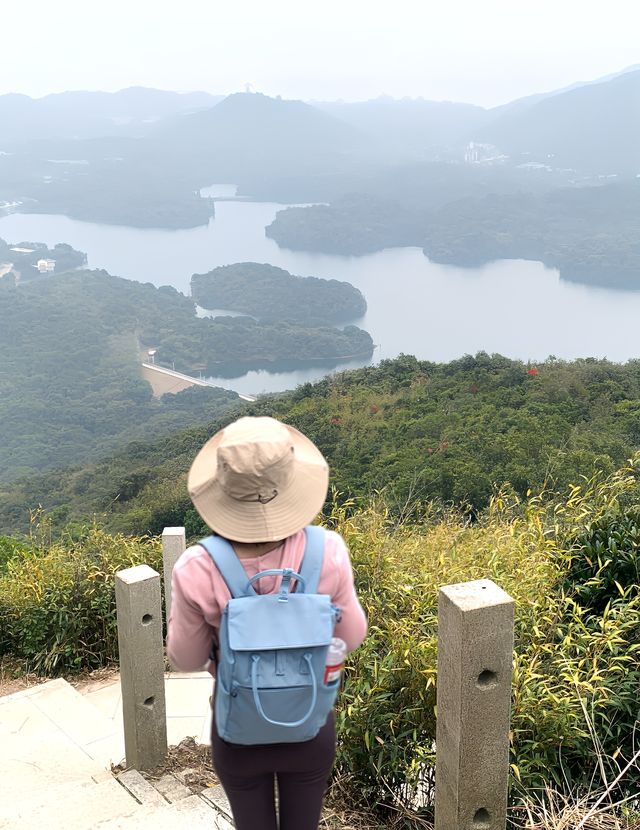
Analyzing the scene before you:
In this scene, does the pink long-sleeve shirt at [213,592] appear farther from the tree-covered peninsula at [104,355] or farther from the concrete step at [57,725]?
the tree-covered peninsula at [104,355]

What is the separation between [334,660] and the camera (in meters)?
1.21

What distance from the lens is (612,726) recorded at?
1933 millimetres

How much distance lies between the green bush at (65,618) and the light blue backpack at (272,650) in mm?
2533

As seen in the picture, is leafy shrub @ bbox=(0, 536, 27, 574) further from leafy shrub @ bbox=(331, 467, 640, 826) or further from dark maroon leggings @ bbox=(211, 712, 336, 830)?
dark maroon leggings @ bbox=(211, 712, 336, 830)

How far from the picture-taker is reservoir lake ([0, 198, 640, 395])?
213ft

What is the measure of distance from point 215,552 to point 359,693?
0.99 meters

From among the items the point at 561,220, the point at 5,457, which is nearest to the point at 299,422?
the point at 5,457

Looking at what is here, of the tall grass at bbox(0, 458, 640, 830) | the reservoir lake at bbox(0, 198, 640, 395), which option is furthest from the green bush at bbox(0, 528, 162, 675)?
the reservoir lake at bbox(0, 198, 640, 395)

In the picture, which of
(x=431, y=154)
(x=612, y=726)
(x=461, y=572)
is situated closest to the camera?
(x=612, y=726)

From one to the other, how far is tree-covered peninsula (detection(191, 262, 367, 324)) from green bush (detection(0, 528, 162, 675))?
2504 inches

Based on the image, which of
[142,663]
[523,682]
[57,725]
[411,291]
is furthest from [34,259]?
[523,682]

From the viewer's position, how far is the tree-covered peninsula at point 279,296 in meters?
70.4

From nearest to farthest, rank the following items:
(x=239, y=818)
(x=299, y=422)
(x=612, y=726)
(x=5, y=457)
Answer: (x=239, y=818) < (x=612, y=726) < (x=299, y=422) < (x=5, y=457)

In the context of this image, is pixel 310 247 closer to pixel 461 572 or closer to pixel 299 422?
pixel 299 422
